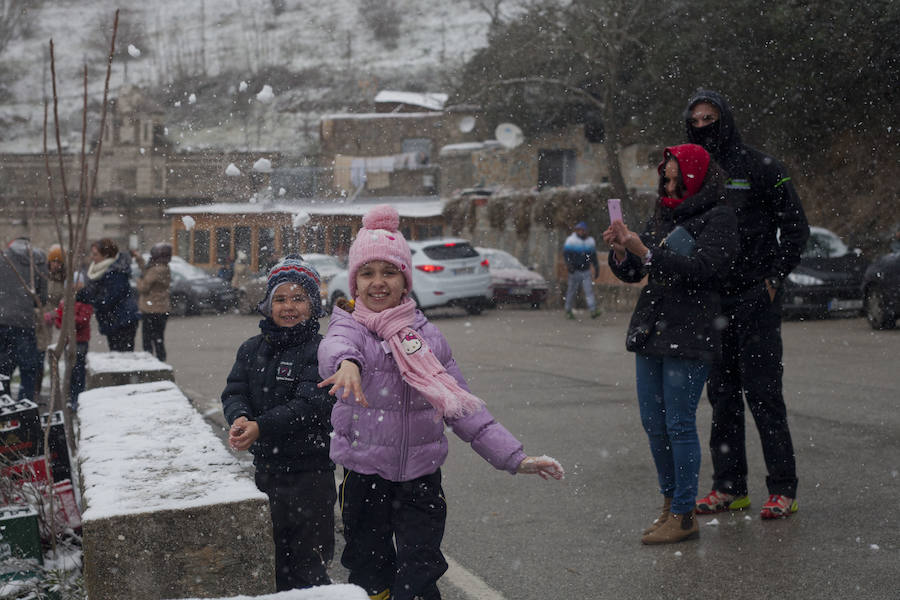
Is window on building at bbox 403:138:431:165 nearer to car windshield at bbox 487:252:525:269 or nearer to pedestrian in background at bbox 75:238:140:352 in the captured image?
car windshield at bbox 487:252:525:269

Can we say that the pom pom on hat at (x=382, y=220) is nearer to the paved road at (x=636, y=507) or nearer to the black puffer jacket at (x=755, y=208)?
the paved road at (x=636, y=507)

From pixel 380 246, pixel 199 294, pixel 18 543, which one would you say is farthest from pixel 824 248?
pixel 18 543

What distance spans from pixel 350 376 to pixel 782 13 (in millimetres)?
22291

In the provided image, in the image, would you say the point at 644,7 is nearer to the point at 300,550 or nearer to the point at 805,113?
the point at 805,113

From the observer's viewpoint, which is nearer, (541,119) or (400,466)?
(400,466)

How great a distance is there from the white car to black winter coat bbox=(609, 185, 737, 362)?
1697 cm

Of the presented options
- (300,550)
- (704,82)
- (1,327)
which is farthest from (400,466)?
(704,82)

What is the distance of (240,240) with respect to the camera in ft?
116

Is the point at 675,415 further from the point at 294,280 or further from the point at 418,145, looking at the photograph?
the point at 418,145

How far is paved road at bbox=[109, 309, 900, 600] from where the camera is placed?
432cm

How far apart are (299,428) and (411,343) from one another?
0.69m

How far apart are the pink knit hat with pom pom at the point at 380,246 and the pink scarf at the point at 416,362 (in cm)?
12

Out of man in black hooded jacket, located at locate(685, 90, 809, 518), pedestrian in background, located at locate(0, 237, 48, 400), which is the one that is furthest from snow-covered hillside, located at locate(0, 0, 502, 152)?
man in black hooded jacket, located at locate(685, 90, 809, 518)

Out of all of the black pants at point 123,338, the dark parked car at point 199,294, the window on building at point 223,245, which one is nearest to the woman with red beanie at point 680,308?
the black pants at point 123,338
